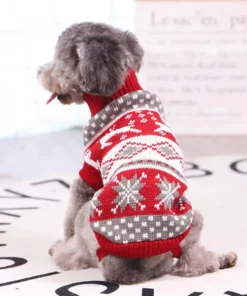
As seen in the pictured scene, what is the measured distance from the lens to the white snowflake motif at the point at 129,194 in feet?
4.41

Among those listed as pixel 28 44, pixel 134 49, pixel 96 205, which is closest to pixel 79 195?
pixel 96 205

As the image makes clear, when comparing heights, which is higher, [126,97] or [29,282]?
[126,97]

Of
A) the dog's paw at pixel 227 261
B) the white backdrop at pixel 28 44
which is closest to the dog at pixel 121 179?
the dog's paw at pixel 227 261

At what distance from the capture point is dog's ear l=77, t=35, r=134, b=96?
4.78ft

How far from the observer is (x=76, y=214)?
1.56m

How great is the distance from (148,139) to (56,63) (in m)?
0.29

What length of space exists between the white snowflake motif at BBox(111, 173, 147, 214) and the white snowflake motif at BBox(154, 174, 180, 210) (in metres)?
0.03

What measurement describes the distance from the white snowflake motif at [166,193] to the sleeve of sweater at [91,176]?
0.19 metres

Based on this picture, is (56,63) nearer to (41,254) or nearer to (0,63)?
(41,254)

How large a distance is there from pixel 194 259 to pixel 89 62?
1.41 ft

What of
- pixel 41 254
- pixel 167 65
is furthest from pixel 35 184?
pixel 167 65

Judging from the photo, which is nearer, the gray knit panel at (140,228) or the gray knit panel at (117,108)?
the gray knit panel at (140,228)

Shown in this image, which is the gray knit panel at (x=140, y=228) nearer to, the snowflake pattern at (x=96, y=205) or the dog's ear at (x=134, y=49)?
the snowflake pattern at (x=96, y=205)

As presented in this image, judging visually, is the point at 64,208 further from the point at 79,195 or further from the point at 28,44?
the point at 28,44
